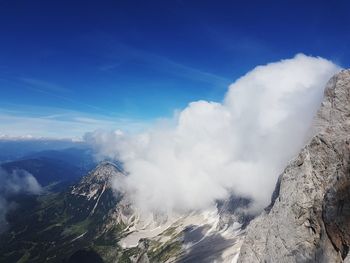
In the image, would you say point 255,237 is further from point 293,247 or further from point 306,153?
point 306,153

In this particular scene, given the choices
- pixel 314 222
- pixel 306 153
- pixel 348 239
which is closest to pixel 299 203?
pixel 314 222

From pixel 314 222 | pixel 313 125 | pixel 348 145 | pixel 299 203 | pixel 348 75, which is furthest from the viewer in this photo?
pixel 313 125

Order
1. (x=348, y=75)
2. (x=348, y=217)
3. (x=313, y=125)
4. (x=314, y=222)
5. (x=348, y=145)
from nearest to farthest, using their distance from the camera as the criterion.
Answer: (x=348, y=217) → (x=348, y=145) → (x=314, y=222) → (x=348, y=75) → (x=313, y=125)

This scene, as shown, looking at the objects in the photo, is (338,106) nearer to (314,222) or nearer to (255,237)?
(314,222)

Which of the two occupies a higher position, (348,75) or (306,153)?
(348,75)

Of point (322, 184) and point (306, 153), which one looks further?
point (306, 153)

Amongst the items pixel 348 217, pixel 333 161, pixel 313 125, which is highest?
pixel 313 125

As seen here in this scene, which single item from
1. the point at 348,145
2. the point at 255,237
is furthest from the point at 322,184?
the point at 255,237
